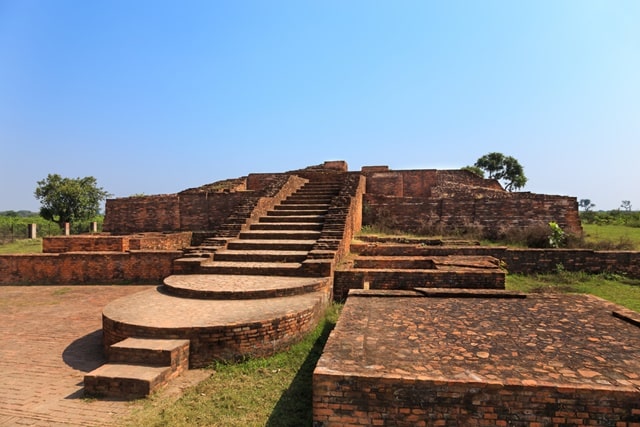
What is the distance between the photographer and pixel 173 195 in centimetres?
1327

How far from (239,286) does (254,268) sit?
88 cm

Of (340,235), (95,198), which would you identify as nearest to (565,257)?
(340,235)

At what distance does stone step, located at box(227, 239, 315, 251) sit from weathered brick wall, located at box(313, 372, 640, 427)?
4.82m

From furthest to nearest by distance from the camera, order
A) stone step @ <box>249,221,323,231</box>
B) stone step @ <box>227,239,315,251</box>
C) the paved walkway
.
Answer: stone step @ <box>249,221,323,231</box> → stone step @ <box>227,239,315,251</box> → the paved walkway

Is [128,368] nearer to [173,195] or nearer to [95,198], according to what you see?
[173,195]

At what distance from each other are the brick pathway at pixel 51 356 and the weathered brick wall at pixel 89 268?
72 centimetres

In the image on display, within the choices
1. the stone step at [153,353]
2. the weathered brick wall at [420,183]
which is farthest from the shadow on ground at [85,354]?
the weathered brick wall at [420,183]

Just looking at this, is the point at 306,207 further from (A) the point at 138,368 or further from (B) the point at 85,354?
(A) the point at 138,368

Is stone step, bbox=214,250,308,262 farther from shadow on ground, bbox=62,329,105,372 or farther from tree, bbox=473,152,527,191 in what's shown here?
tree, bbox=473,152,527,191

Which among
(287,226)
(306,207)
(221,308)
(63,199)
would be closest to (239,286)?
(221,308)

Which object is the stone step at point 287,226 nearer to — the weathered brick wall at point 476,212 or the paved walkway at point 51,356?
the paved walkway at point 51,356

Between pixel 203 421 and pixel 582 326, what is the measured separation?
3.95 meters

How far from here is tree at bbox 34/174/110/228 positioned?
27.2 m

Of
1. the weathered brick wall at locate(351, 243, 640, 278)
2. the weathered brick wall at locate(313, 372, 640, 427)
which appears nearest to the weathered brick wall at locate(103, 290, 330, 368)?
the weathered brick wall at locate(313, 372, 640, 427)
